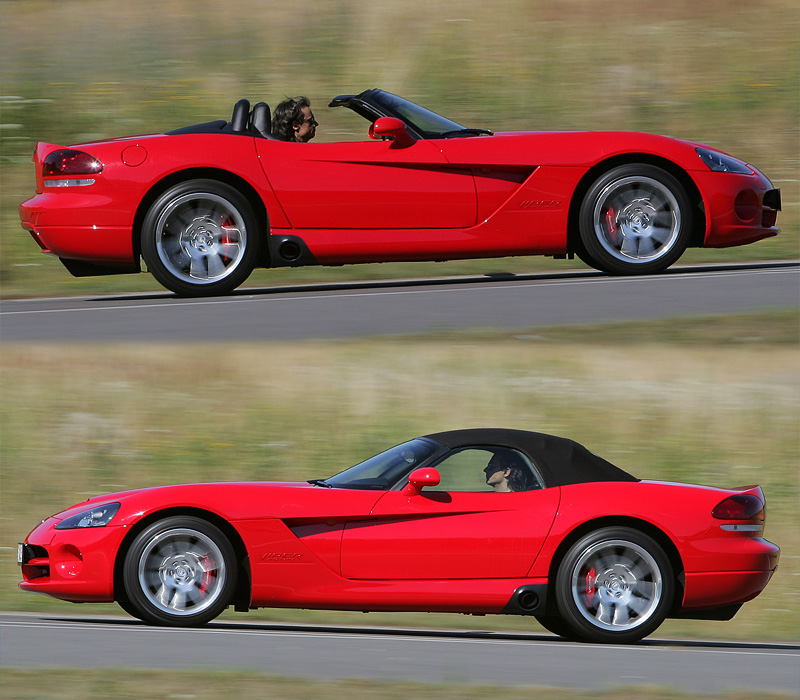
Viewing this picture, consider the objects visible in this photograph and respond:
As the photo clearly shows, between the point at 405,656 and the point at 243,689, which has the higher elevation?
the point at 243,689

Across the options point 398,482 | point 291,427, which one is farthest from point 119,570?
point 291,427

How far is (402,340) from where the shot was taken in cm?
868

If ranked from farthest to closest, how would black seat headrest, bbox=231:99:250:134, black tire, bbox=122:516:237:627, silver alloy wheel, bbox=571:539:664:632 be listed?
black seat headrest, bbox=231:99:250:134 < silver alloy wheel, bbox=571:539:664:632 < black tire, bbox=122:516:237:627

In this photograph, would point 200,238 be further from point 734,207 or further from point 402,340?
point 734,207

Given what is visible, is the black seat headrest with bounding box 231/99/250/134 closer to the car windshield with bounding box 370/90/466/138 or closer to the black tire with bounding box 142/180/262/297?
the black tire with bounding box 142/180/262/297

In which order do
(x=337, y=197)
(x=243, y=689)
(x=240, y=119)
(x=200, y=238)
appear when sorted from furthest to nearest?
(x=240, y=119) < (x=200, y=238) < (x=337, y=197) < (x=243, y=689)

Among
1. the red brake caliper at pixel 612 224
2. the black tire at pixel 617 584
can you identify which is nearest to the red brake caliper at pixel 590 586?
the black tire at pixel 617 584

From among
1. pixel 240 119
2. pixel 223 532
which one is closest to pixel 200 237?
pixel 240 119

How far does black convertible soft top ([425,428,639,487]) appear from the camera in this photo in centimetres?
700

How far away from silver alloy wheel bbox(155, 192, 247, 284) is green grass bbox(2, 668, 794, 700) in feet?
12.5

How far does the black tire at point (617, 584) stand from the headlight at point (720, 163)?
11.1ft

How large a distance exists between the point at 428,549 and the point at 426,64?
1071cm

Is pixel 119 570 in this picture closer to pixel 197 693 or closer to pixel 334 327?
pixel 197 693

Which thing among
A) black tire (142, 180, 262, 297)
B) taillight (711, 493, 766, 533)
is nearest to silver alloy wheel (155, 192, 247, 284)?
black tire (142, 180, 262, 297)
